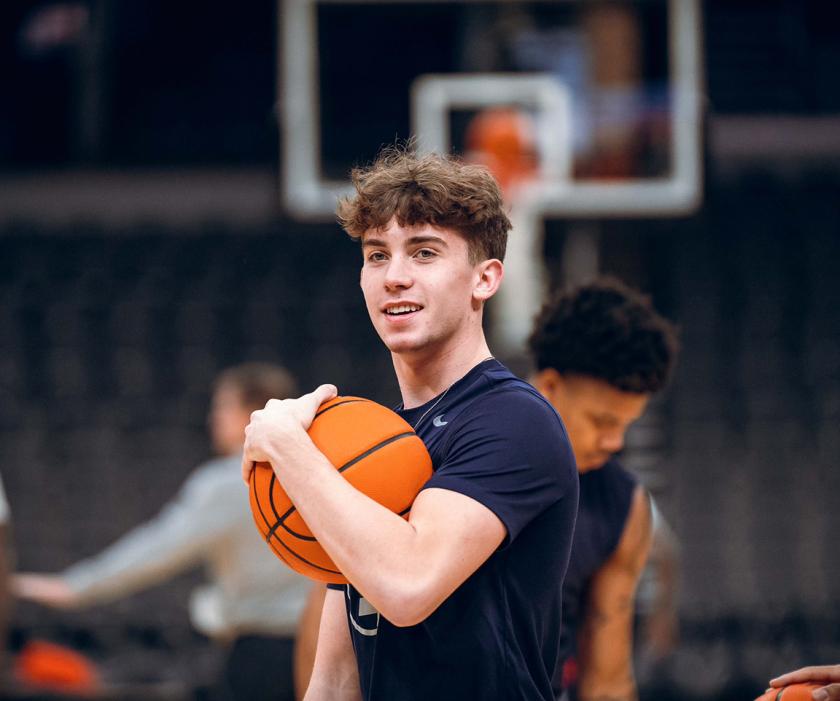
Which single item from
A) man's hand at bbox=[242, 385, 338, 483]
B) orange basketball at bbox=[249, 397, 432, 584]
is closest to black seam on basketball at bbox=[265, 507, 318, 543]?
orange basketball at bbox=[249, 397, 432, 584]

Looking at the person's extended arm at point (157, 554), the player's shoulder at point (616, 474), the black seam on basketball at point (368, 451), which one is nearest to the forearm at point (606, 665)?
the player's shoulder at point (616, 474)

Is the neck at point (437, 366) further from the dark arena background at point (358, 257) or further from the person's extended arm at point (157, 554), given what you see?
the dark arena background at point (358, 257)

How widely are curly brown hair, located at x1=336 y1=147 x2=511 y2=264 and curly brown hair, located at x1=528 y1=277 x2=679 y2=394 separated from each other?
0.77 metres

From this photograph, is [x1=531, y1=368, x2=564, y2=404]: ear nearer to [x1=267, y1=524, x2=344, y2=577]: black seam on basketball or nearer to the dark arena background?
[x1=267, y1=524, x2=344, y2=577]: black seam on basketball

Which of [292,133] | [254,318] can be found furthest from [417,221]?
[254,318]

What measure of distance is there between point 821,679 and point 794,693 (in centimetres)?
7

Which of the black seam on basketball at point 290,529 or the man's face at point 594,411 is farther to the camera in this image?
the man's face at point 594,411

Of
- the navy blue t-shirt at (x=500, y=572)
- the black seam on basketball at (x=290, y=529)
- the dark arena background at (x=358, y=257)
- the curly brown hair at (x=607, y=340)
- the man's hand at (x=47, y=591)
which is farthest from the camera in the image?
the dark arena background at (x=358, y=257)

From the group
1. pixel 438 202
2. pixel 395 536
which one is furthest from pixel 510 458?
pixel 438 202

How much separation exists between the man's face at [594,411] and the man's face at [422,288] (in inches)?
32.8

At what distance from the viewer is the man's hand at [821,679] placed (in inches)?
95.3

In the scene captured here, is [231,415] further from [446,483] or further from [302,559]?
[446,483]

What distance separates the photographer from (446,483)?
2.09 m

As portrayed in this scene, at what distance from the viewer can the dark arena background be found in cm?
880
